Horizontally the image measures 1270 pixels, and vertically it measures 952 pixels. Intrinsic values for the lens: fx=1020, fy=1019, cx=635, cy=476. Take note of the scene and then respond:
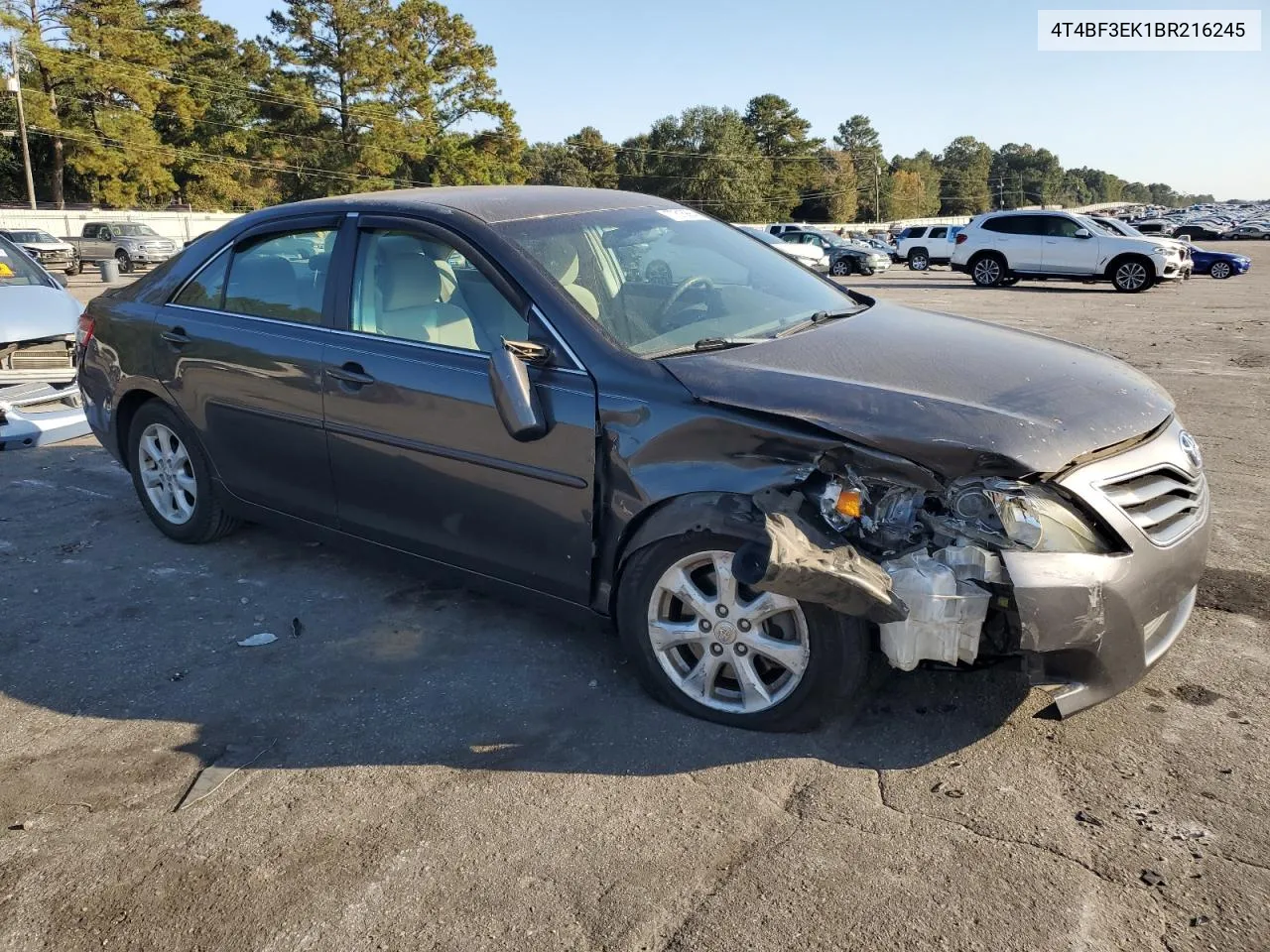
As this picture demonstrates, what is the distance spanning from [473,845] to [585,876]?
0.34 m

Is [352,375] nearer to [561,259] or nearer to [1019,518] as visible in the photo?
[561,259]

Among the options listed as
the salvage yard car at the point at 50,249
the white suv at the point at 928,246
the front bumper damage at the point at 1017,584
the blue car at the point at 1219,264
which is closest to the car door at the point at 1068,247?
the blue car at the point at 1219,264

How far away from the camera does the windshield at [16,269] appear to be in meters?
8.38

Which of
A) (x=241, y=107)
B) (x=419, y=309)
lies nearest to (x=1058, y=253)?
(x=419, y=309)

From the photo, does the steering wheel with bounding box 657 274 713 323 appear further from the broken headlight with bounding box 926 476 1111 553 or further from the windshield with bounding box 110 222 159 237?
the windshield with bounding box 110 222 159 237

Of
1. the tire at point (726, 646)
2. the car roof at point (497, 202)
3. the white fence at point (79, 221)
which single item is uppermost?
the white fence at point (79, 221)

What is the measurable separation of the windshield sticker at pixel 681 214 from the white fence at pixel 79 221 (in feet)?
138

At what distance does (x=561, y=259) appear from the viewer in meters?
3.75

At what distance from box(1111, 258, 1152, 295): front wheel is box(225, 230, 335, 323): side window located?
21.4 metres

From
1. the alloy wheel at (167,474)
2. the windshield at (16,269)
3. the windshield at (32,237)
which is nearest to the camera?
the alloy wheel at (167,474)

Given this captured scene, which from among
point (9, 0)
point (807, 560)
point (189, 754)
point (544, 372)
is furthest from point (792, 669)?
point (9, 0)

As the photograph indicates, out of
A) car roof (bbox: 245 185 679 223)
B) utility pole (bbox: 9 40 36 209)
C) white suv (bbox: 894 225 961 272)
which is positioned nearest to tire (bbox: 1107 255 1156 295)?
white suv (bbox: 894 225 961 272)

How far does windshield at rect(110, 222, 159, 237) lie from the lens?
34719 mm

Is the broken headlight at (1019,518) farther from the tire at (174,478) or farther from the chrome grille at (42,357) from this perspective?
the chrome grille at (42,357)
